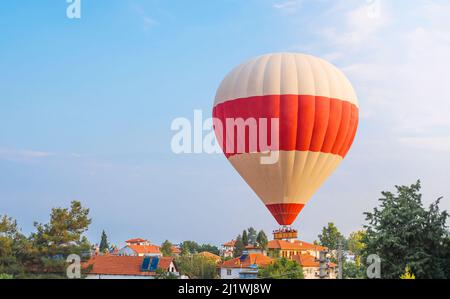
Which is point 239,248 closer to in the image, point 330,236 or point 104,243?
point 330,236

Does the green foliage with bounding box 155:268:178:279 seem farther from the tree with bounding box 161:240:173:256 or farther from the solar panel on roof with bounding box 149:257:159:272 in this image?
the tree with bounding box 161:240:173:256

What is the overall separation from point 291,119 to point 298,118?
13.2 inches

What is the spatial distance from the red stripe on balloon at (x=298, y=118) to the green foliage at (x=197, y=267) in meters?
36.8

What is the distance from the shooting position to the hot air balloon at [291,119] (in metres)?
28.0

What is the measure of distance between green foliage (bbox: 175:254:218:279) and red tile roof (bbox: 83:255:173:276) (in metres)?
4.08

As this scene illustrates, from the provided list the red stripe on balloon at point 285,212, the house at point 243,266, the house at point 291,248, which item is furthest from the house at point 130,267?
the red stripe on balloon at point 285,212

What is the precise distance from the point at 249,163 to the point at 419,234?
8.42m

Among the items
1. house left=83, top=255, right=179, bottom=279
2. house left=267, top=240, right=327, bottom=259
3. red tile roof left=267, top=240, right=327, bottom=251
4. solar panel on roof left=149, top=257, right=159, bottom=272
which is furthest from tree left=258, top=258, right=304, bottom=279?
red tile roof left=267, top=240, right=327, bottom=251

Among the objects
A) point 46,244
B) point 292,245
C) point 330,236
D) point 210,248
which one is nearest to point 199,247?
point 210,248

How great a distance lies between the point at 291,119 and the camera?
2794 cm

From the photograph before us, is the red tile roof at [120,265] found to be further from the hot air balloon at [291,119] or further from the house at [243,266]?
the hot air balloon at [291,119]

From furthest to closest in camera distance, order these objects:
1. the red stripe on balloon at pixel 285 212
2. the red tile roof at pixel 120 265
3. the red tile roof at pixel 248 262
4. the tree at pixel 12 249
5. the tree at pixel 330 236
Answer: the tree at pixel 330 236
the red tile roof at pixel 248 262
the red tile roof at pixel 120 265
the tree at pixel 12 249
the red stripe on balloon at pixel 285 212
